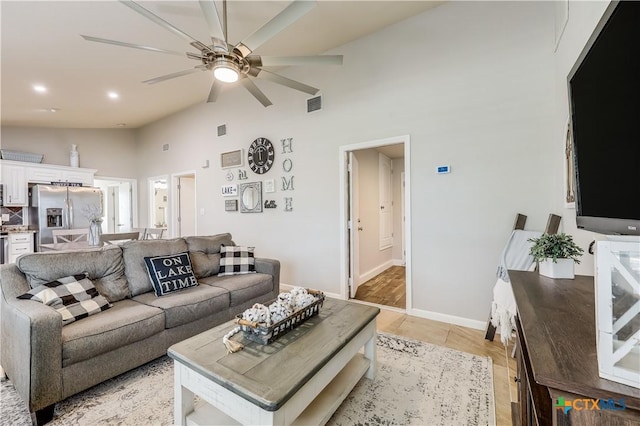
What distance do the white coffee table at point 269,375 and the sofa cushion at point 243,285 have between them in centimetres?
100

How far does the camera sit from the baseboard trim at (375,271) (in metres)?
4.58

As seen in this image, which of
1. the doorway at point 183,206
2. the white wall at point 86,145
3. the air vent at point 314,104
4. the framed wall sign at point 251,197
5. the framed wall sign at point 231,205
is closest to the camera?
the air vent at point 314,104

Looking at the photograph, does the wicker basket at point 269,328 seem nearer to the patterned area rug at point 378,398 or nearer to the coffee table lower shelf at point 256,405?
the coffee table lower shelf at point 256,405

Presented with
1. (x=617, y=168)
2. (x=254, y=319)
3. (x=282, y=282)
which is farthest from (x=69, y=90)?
(x=617, y=168)

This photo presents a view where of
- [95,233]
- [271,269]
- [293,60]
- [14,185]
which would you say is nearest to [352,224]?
[271,269]

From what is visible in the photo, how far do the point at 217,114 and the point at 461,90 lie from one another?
13.5ft

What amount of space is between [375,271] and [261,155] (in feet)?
9.57

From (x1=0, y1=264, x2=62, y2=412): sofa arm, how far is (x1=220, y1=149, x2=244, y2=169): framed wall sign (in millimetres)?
3369

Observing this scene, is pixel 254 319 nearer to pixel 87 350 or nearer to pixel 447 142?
pixel 87 350

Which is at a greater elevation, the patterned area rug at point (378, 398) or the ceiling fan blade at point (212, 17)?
the ceiling fan blade at point (212, 17)

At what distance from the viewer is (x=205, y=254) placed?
314 cm

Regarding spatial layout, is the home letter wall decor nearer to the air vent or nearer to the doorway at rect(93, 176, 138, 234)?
the air vent

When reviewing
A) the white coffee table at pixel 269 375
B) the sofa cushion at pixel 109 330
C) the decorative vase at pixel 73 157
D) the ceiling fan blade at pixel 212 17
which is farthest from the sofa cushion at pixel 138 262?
the decorative vase at pixel 73 157

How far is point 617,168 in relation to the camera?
79 centimetres
